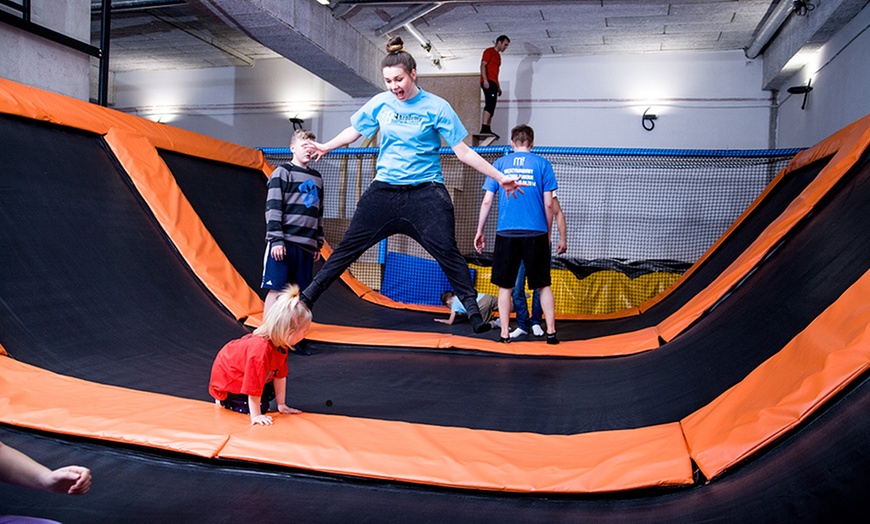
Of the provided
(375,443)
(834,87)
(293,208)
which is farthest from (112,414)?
(834,87)

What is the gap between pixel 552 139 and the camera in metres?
8.64

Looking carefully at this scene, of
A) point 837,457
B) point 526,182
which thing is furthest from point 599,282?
point 837,457

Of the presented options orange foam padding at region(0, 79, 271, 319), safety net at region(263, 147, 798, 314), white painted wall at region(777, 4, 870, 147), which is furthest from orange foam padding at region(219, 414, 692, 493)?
white painted wall at region(777, 4, 870, 147)

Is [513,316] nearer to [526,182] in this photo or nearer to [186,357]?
[526,182]

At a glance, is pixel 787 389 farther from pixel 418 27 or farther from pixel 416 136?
pixel 418 27

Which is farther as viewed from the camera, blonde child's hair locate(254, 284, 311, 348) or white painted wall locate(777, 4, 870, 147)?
white painted wall locate(777, 4, 870, 147)

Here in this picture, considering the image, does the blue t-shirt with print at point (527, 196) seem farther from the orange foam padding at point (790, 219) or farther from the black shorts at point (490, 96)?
the black shorts at point (490, 96)

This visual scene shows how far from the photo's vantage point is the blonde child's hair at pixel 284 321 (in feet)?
6.36

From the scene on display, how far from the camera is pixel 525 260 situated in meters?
3.50

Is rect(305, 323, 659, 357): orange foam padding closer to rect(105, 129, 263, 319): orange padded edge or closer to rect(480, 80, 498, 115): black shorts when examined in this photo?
rect(105, 129, 263, 319): orange padded edge

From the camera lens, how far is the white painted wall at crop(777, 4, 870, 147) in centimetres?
515

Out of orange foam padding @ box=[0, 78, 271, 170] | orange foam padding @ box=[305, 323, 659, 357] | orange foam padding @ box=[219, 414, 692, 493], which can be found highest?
orange foam padding @ box=[0, 78, 271, 170]

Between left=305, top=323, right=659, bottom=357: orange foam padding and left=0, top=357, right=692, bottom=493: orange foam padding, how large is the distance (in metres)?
1.42

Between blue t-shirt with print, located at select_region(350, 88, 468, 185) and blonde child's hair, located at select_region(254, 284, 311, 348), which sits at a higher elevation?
blue t-shirt with print, located at select_region(350, 88, 468, 185)
